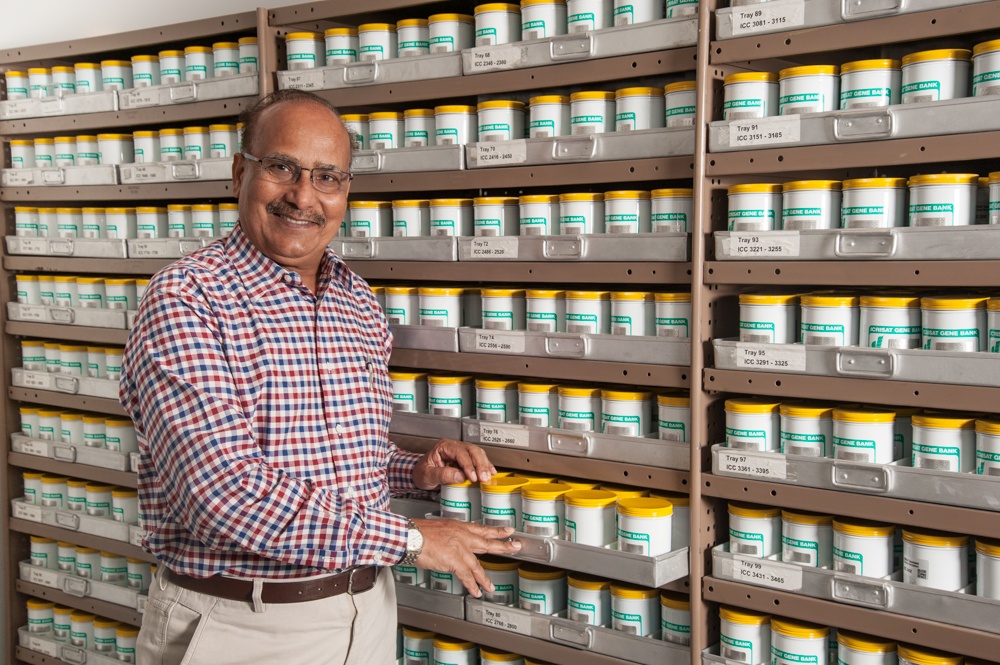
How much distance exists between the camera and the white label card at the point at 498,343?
8.13 feet

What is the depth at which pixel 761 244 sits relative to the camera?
82.3 inches

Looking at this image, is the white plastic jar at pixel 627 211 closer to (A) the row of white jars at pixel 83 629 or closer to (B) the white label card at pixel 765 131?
(B) the white label card at pixel 765 131

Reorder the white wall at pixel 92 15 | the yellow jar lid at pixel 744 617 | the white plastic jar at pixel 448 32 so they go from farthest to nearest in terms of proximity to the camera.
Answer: the white wall at pixel 92 15, the white plastic jar at pixel 448 32, the yellow jar lid at pixel 744 617

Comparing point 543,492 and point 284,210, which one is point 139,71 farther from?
point 543,492

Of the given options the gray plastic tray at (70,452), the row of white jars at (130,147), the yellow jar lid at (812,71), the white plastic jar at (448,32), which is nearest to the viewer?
the yellow jar lid at (812,71)

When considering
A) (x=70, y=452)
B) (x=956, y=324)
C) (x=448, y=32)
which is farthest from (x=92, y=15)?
(x=956, y=324)

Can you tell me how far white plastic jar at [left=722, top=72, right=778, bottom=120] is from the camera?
2107 mm

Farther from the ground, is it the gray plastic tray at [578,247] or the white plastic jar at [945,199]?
the white plastic jar at [945,199]

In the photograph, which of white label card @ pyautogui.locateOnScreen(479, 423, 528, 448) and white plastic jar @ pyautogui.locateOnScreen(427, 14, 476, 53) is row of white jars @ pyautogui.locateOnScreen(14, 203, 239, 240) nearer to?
white plastic jar @ pyautogui.locateOnScreen(427, 14, 476, 53)

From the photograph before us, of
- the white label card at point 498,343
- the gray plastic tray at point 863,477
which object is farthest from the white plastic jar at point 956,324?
the white label card at point 498,343

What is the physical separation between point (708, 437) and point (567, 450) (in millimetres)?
356

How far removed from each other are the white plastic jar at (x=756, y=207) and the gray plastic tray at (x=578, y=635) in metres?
0.97

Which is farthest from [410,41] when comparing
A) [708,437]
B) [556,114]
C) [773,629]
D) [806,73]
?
[773,629]

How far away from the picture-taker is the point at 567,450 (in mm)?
2396
